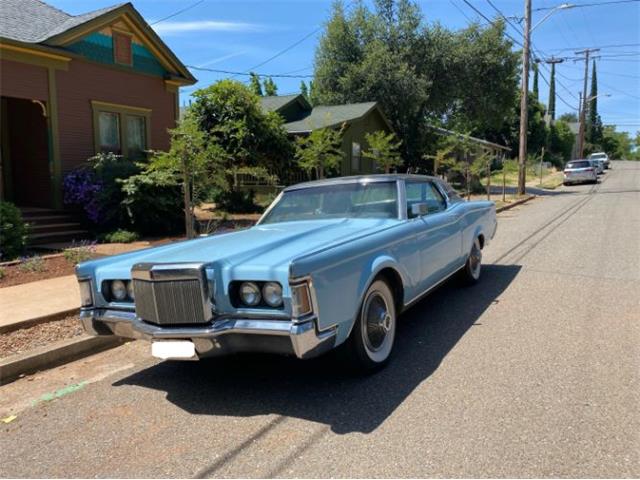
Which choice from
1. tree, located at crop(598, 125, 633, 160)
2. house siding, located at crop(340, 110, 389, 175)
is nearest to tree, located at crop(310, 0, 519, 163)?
house siding, located at crop(340, 110, 389, 175)

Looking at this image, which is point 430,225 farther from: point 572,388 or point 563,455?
point 563,455

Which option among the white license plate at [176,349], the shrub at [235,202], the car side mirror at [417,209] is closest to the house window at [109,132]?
the shrub at [235,202]

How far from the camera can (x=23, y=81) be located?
11.3 m

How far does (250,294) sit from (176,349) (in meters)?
0.63

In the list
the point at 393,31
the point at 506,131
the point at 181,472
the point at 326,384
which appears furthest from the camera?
the point at 506,131

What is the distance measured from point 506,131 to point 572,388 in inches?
2239

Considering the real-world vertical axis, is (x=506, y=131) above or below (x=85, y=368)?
above

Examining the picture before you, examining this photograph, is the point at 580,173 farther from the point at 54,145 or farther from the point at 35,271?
the point at 35,271

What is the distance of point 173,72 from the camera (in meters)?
15.1

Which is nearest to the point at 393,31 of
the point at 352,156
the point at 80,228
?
the point at 352,156

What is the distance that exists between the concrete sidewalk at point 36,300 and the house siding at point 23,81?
5.66 m

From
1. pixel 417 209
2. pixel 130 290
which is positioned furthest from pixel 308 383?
pixel 417 209

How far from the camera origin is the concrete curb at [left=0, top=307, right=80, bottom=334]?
528 cm

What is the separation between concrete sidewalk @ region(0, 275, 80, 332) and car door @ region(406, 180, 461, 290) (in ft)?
12.7
